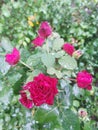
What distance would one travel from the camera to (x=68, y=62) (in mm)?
1415

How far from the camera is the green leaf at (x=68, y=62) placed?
4.62 feet

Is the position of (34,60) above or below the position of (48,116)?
above

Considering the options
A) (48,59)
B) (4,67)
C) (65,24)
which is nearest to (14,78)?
(4,67)

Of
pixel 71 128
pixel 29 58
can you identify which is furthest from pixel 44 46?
pixel 71 128

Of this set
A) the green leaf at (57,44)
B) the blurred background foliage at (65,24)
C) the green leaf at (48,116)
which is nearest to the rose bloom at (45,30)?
the green leaf at (57,44)

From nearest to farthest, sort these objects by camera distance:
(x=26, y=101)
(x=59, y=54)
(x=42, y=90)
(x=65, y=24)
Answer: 1. (x=42, y=90)
2. (x=26, y=101)
3. (x=59, y=54)
4. (x=65, y=24)

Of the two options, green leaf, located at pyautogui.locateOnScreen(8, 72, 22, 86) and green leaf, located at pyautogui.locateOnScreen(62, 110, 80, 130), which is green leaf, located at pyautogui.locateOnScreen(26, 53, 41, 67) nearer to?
green leaf, located at pyautogui.locateOnScreen(8, 72, 22, 86)

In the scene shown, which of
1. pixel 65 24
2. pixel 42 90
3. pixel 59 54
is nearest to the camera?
pixel 42 90

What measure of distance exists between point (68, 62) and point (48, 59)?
3.5 inches

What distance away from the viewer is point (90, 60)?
2.71 meters

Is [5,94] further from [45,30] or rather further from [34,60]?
[45,30]

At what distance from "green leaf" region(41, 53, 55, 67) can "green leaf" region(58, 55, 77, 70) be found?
0.03 meters

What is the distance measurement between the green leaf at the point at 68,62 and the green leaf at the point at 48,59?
34 millimetres

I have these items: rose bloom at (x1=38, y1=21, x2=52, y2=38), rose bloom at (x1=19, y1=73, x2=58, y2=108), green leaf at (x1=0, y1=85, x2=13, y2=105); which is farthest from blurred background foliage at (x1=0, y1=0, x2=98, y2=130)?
rose bloom at (x1=19, y1=73, x2=58, y2=108)
